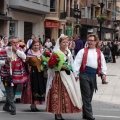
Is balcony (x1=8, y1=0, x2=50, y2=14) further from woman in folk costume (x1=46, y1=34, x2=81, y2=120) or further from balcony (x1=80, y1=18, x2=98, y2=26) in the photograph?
woman in folk costume (x1=46, y1=34, x2=81, y2=120)

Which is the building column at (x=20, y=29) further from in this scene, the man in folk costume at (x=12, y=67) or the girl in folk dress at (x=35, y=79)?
the man in folk costume at (x=12, y=67)

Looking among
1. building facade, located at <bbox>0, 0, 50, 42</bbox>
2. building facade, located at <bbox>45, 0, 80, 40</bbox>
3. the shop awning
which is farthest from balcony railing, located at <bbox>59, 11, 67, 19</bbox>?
building facade, located at <bbox>0, 0, 50, 42</bbox>

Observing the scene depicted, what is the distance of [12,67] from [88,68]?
72.5 inches

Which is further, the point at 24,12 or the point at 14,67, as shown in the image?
the point at 24,12

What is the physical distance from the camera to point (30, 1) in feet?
118

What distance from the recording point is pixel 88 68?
931 cm

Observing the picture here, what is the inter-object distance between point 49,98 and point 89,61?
1.12 m

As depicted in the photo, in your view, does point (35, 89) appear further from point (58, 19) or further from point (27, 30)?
point (58, 19)

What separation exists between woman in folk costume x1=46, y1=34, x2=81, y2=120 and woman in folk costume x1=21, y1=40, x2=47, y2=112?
3.27ft

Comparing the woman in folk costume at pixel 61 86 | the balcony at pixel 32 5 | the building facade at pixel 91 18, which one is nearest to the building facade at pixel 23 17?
the balcony at pixel 32 5

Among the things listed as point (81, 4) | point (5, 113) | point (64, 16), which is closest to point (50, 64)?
point (5, 113)

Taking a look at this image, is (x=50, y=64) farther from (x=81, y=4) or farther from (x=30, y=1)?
(x=81, y=4)

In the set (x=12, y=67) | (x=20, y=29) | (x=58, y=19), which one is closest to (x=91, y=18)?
(x=58, y=19)

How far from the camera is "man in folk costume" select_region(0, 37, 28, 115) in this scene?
10.1 metres
